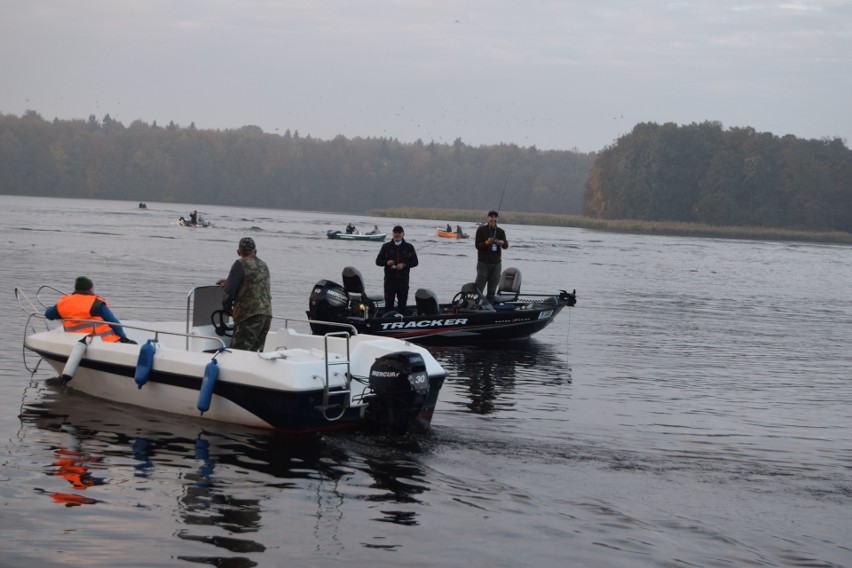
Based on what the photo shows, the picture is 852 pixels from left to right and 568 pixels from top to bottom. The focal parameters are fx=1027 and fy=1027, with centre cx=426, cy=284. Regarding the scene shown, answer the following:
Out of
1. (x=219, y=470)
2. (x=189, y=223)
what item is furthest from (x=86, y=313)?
(x=189, y=223)

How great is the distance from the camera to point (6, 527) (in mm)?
7586

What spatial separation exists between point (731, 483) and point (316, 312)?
8.58 metres

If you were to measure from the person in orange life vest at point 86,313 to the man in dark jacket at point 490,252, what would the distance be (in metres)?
8.33

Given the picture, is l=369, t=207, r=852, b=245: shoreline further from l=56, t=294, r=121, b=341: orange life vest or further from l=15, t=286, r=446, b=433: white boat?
l=15, t=286, r=446, b=433: white boat

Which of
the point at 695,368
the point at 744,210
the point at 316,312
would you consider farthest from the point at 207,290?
the point at 744,210

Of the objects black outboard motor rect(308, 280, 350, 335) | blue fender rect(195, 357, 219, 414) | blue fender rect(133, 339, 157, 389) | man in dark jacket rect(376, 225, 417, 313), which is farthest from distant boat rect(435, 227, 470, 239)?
blue fender rect(195, 357, 219, 414)

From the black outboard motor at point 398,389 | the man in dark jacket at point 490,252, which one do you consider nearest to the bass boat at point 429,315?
the man in dark jacket at point 490,252

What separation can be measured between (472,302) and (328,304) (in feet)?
10.5

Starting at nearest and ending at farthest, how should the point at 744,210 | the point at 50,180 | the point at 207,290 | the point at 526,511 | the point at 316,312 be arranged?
the point at 526,511
the point at 207,290
the point at 316,312
the point at 744,210
the point at 50,180

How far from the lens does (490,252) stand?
1930 centimetres

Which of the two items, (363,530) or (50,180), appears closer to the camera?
(363,530)

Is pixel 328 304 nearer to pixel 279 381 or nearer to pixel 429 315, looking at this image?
pixel 429 315

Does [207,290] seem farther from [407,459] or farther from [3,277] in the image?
[3,277]

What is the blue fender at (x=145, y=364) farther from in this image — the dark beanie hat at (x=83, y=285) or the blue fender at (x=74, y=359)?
the dark beanie hat at (x=83, y=285)
